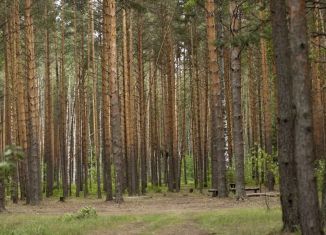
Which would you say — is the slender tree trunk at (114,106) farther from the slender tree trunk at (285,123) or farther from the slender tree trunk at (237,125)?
the slender tree trunk at (285,123)

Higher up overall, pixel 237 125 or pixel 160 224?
pixel 237 125

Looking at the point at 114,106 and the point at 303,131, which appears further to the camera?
the point at 114,106

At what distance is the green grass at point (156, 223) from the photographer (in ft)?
31.7

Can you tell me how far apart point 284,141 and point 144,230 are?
142 inches

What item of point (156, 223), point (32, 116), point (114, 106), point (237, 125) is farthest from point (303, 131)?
point (32, 116)

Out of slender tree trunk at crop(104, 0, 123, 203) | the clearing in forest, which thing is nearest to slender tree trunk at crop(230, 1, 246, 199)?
the clearing in forest

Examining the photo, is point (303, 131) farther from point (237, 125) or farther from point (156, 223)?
point (237, 125)

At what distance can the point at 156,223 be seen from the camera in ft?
35.0

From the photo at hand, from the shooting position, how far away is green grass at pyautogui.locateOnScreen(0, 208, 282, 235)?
966 centimetres

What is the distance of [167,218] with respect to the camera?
11.1 m

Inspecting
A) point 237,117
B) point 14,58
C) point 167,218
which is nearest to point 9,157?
point 167,218

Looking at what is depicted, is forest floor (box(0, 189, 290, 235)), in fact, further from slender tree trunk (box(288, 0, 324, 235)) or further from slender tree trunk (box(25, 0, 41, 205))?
slender tree trunk (box(25, 0, 41, 205))

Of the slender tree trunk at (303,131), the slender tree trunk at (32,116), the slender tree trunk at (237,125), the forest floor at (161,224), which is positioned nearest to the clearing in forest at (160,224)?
the forest floor at (161,224)

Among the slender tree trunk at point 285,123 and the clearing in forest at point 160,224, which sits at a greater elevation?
the slender tree trunk at point 285,123
